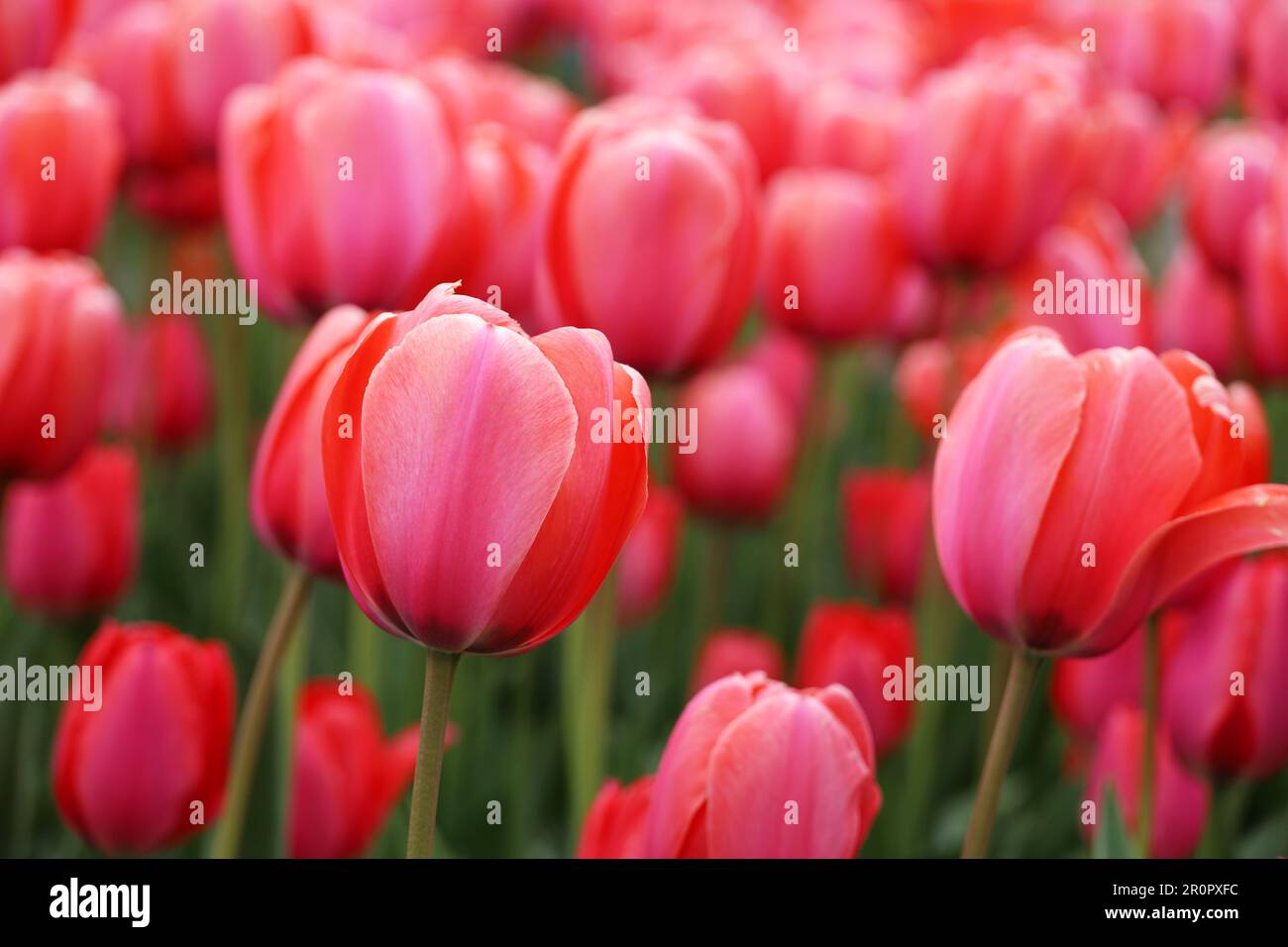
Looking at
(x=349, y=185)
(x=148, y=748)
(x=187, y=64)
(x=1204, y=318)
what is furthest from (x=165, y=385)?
(x=1204, y=318)

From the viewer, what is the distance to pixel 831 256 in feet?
4.39

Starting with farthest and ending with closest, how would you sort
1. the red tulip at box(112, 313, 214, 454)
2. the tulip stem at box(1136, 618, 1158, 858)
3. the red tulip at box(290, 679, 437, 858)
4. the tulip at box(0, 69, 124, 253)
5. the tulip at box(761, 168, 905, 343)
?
the red tulip at box(112, 313, 214, 454)
the tulip at box(761, 168, 905, 343)
the tulip at box(0, 69, 124, 253)
the red tulip at box(290, 679, 437, 858)
the tulip stem at box(1136, 618, 1158, 858)

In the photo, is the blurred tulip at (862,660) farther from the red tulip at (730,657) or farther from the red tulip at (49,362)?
the red tulip at (49,362)

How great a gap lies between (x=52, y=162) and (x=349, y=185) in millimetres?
249

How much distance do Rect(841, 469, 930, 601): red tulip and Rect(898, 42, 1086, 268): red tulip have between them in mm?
236

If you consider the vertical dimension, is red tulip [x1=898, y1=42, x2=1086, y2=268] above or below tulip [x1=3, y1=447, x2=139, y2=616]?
above

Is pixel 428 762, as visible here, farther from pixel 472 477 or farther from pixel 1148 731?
pixel 1148 731

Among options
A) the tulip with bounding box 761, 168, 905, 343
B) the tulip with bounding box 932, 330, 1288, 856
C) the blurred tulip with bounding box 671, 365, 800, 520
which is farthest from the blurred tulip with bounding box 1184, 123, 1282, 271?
the tulip with bounding box 932, 330, 1288, 856

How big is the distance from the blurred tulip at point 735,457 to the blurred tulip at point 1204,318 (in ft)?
1.18

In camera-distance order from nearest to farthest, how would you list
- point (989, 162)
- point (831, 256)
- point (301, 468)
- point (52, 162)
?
point (301, 468)
point (52, 162)
point (989, 162)
point (831, 256)

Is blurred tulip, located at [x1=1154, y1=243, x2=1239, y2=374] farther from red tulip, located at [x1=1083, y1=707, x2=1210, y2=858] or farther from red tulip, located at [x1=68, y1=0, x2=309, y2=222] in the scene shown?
red tulip, located at [x1=68, y1=0, x2=309, y2=222]

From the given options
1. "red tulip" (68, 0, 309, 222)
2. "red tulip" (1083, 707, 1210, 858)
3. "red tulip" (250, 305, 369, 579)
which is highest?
"red tulip" (68, 0, 309, 222)

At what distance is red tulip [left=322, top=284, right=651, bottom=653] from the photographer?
1.89 feet

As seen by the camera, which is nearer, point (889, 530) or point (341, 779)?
point (341, 779)
